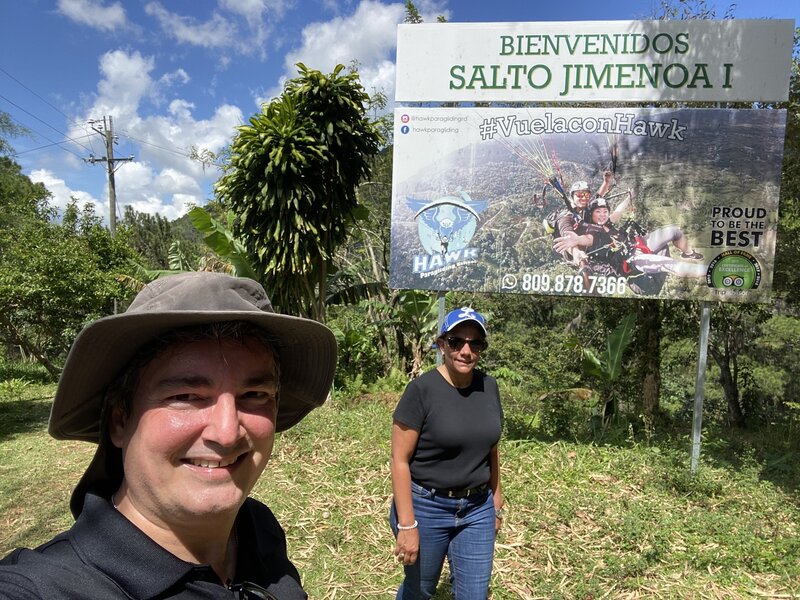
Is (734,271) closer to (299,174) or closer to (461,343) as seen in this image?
(461,343)

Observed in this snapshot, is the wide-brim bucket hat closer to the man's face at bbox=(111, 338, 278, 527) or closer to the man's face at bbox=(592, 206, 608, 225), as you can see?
the man's face at bbox=(111, 338, 278, 527)

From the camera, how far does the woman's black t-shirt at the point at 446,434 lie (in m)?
2.39

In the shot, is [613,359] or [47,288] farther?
[47,288]

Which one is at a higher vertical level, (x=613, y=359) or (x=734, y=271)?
(x=734, y=271)

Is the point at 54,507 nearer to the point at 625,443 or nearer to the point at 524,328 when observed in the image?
the point at 625,443

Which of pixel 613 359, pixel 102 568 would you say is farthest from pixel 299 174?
pixel 102 568

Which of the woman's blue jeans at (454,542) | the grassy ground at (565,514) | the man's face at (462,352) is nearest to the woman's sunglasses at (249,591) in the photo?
the woman's blue jeans at (454,542)

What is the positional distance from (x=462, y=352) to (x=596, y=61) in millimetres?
4222

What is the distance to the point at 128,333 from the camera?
100 cm

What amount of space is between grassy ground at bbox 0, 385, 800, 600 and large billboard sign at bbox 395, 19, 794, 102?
406cm

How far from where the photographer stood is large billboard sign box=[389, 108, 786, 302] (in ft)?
16.1

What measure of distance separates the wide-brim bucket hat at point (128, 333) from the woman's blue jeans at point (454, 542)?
1.57 metres

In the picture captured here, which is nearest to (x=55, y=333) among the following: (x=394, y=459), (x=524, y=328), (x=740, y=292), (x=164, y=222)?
(x=394, y=459)

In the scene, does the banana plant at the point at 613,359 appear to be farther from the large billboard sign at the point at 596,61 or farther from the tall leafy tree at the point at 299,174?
the tall leafy tree at the point at 299,174
